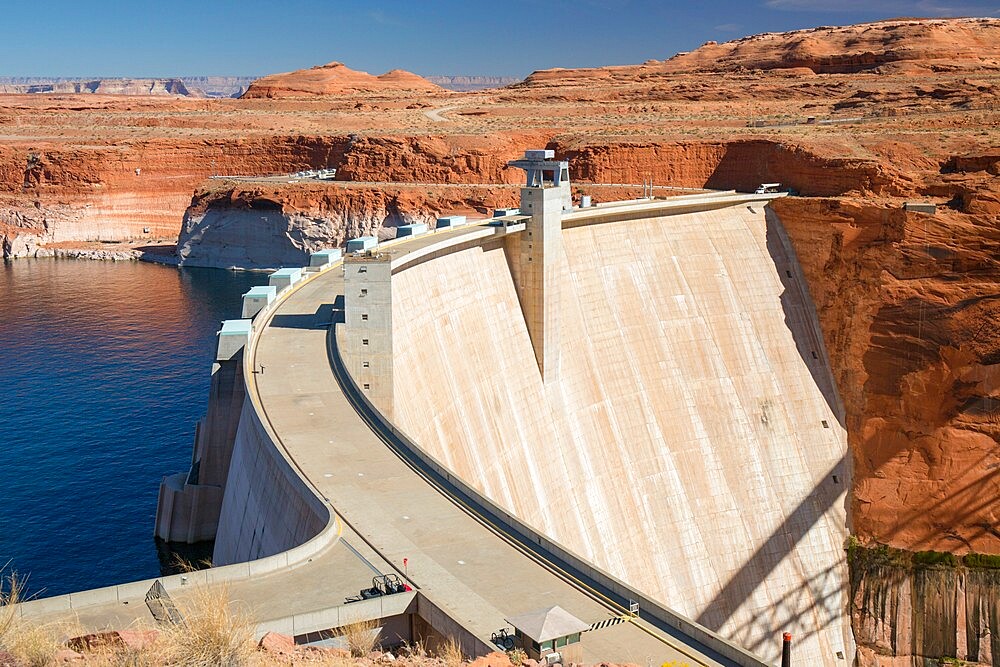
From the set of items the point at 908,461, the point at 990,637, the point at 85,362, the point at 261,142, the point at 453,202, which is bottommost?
the point at 990,637

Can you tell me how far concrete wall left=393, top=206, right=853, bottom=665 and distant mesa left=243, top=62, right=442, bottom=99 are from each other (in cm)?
11002

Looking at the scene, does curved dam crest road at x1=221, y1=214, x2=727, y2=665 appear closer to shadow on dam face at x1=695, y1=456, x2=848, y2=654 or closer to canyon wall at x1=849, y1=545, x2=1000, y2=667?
shadow on dam face at x1=695, y1=456, x2=848, y2=654

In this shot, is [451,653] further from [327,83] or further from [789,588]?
[327,83]

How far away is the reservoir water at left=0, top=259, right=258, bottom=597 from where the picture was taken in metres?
32.5

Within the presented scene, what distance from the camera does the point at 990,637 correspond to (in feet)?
134

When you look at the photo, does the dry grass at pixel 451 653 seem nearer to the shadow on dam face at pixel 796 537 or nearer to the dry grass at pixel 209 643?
the dry grass at pixel 209 643

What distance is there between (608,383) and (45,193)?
7509 cm

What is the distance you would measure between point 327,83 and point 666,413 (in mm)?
123374

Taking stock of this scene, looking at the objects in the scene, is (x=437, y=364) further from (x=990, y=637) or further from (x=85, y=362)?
(x=85, y=362)

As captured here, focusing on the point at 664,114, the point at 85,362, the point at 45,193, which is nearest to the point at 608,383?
the point at 85,362

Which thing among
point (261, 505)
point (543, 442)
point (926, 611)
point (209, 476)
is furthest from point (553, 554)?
point (926, 611)

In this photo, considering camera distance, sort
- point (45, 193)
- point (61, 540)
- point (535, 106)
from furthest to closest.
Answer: point (535, 106), point (45, 193), point (61, 540)

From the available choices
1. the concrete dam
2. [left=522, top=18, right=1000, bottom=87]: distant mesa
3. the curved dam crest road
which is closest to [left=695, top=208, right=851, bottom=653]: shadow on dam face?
the concrete dam

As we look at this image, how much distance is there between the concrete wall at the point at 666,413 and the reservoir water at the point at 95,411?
11048mm
